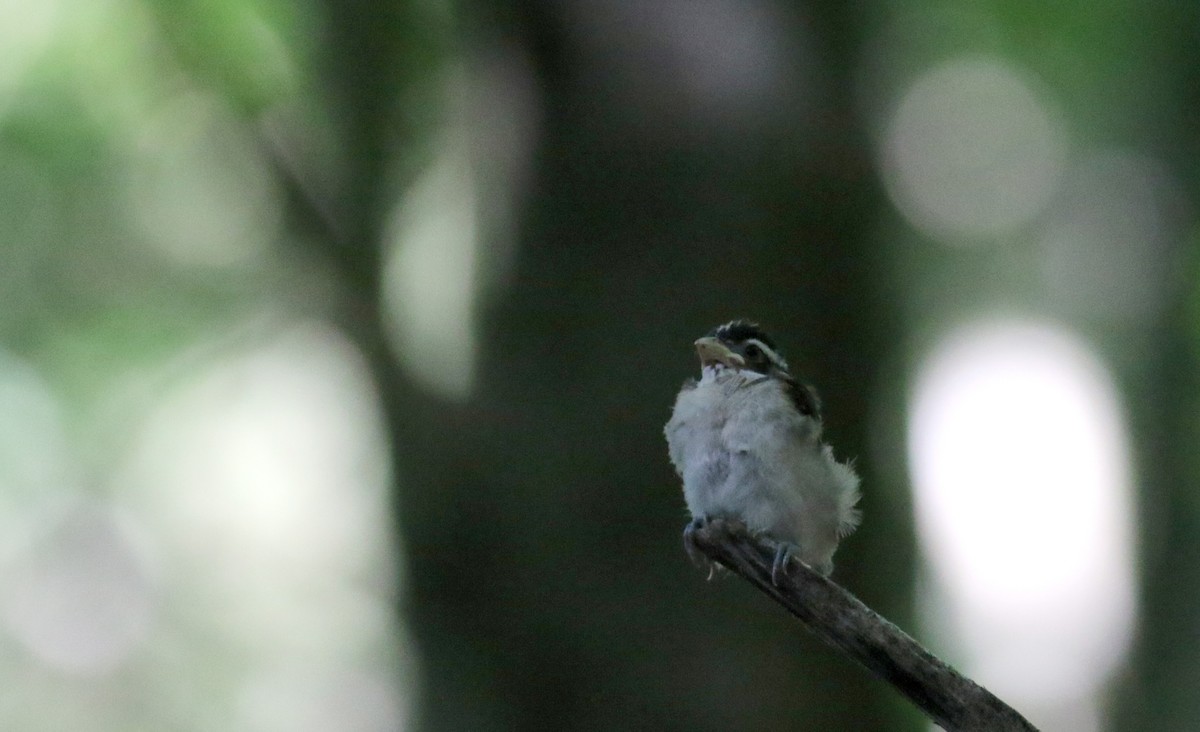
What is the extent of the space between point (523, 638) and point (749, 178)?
7.85 ft

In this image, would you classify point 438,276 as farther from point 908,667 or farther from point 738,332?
point 908,667

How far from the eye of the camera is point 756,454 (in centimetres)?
288

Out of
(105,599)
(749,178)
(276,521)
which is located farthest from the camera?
(105,599)

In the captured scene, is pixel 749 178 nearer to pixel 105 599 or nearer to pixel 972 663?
pixel 972 663

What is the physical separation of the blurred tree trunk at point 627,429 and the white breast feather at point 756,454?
2.26 metres

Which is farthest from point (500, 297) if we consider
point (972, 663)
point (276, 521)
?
point (276, 521)

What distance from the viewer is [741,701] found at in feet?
17.0

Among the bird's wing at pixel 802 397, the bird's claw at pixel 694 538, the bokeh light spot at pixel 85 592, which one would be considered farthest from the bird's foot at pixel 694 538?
the bokeh light spot at pixel 85 592

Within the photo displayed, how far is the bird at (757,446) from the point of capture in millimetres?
2723

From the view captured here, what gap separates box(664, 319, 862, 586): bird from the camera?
107 inches

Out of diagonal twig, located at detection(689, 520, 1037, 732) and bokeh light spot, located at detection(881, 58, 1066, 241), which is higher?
bokeh light spot, located at detection(881, 58, 1066, 241)

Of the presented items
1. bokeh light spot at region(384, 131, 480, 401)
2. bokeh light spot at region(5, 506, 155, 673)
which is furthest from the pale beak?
bokeh light spot at region(5, 506, 155, 673)

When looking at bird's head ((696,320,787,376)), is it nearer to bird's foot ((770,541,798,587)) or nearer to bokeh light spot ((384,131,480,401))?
bird's foot ((770,541,798,587))

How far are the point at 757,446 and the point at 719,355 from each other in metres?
0.40
